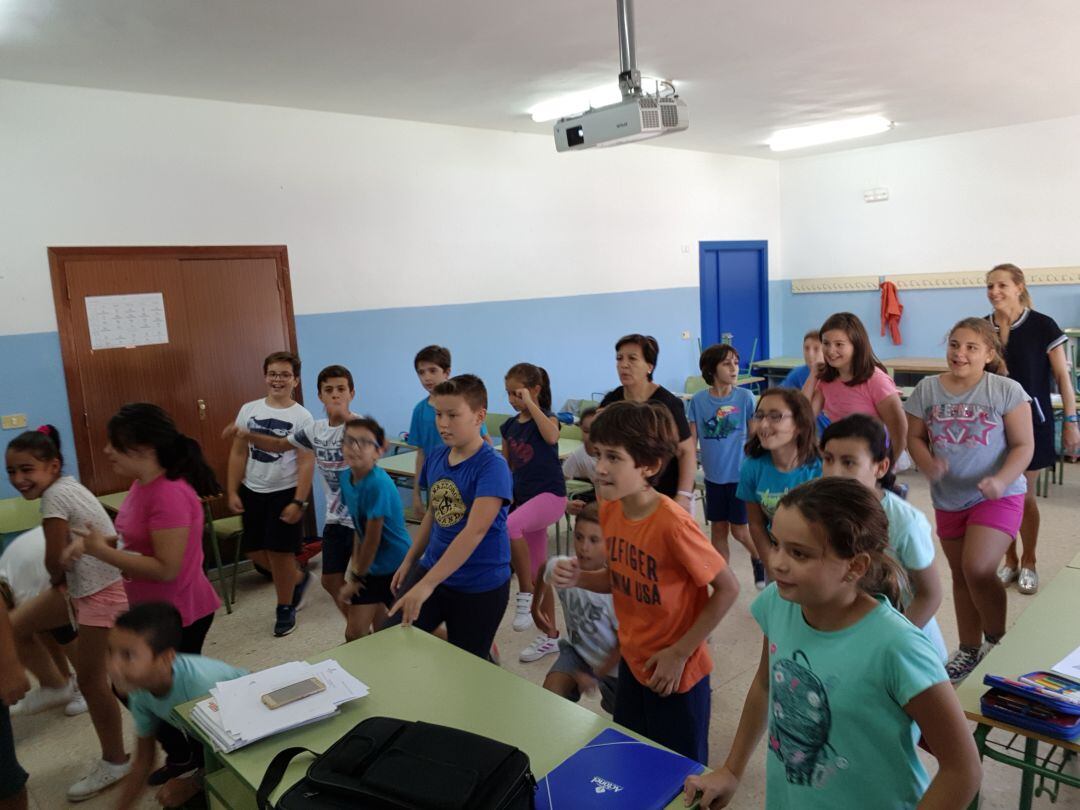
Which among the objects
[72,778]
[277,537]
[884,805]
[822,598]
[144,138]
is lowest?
[72,778]

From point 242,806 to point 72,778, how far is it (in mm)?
1636

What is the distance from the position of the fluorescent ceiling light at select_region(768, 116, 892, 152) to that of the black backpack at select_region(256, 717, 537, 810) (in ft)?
23.4

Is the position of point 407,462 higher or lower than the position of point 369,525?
lower

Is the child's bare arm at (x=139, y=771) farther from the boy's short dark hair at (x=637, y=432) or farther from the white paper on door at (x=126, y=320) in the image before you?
the white paper on door at (x=126, y=320)

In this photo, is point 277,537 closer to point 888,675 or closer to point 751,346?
point 888,675

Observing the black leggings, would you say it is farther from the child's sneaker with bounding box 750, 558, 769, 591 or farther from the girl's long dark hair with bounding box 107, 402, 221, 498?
the child's sneaker with bounding box 750, 558, 769, 591

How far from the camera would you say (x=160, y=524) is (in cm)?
241

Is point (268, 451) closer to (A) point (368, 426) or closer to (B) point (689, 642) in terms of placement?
(A) point (368, 426)

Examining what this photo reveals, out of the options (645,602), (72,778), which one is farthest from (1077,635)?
(72,778)

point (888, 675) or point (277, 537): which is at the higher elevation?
point (888, 675)

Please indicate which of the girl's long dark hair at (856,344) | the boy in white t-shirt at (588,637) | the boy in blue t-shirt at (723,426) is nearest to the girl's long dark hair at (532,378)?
the boy in blue t-shirt at (723,426)

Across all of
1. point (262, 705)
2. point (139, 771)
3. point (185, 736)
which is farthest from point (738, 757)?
point (185, 736)

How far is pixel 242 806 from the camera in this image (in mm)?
1803

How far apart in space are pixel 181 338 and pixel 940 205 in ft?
24.7
